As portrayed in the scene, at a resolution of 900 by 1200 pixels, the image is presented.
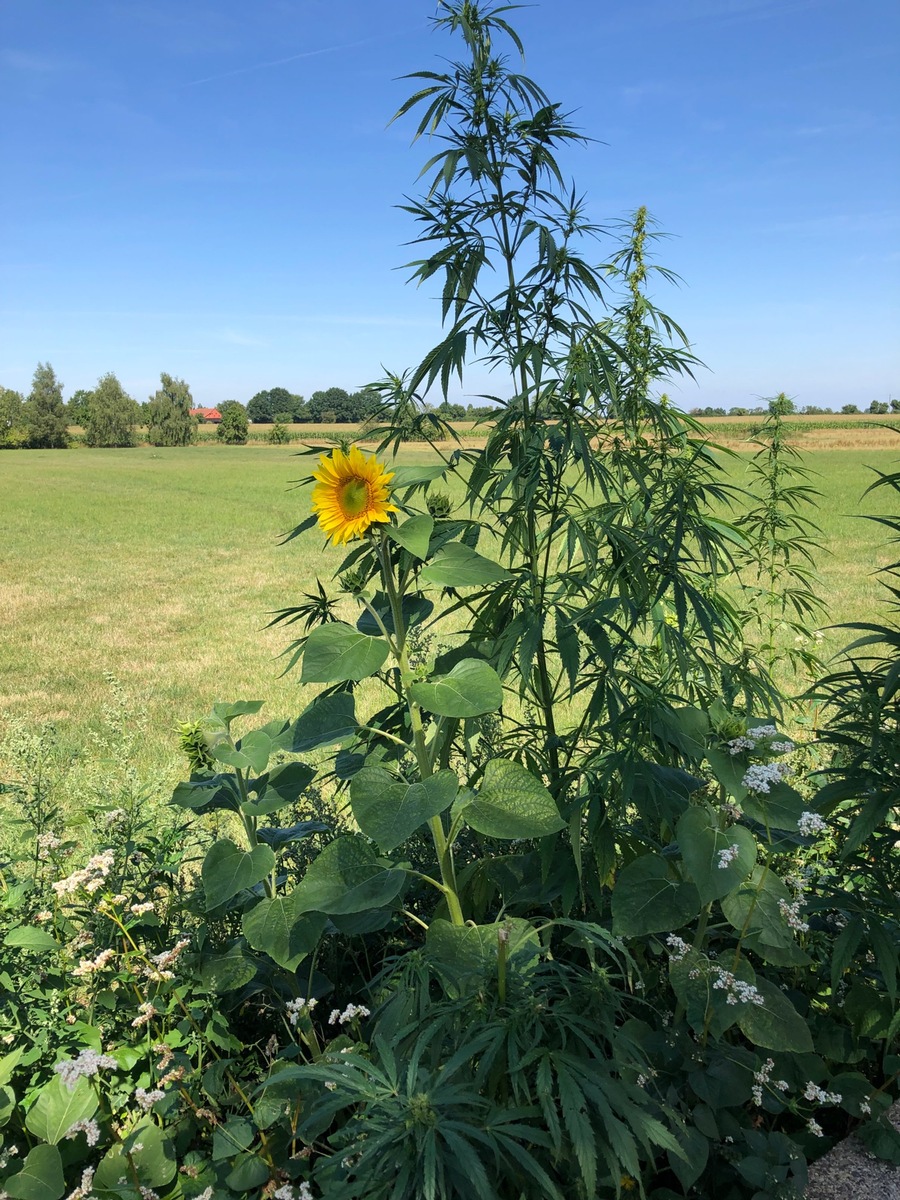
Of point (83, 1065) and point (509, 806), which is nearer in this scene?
point (83, 1065)

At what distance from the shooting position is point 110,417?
7525 cm

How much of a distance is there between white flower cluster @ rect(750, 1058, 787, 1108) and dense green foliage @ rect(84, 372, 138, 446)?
8147 cm

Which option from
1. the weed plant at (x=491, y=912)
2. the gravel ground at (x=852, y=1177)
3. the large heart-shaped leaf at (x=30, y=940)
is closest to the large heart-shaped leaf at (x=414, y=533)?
the weed plant at (x=491, y=912)

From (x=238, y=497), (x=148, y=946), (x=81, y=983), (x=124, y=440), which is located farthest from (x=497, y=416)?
(x=124, y=440)

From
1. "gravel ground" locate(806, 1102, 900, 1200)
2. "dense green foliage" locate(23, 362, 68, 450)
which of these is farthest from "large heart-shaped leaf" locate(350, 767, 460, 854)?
"dense green foliage" locate(23, 362, 68, 450)

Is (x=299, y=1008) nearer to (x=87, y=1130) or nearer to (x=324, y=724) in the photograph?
(x=87, y=1130)

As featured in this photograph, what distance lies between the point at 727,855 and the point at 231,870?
0.98 metres

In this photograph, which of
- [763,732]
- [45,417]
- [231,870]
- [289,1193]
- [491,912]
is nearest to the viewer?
[289,1193]

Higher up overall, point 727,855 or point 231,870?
point 727,855

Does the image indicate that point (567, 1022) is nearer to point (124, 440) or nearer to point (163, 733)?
point (163, 733)

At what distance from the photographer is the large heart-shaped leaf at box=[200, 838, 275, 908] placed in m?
1.67

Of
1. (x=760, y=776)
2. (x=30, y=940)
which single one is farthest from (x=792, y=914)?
(x=30, y=940)

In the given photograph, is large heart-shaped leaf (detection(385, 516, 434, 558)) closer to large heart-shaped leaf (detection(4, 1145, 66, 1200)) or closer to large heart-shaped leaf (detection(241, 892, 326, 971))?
large heart-shaped leaf (detection(241, 892, 326, 971))

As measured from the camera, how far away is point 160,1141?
1.53m
